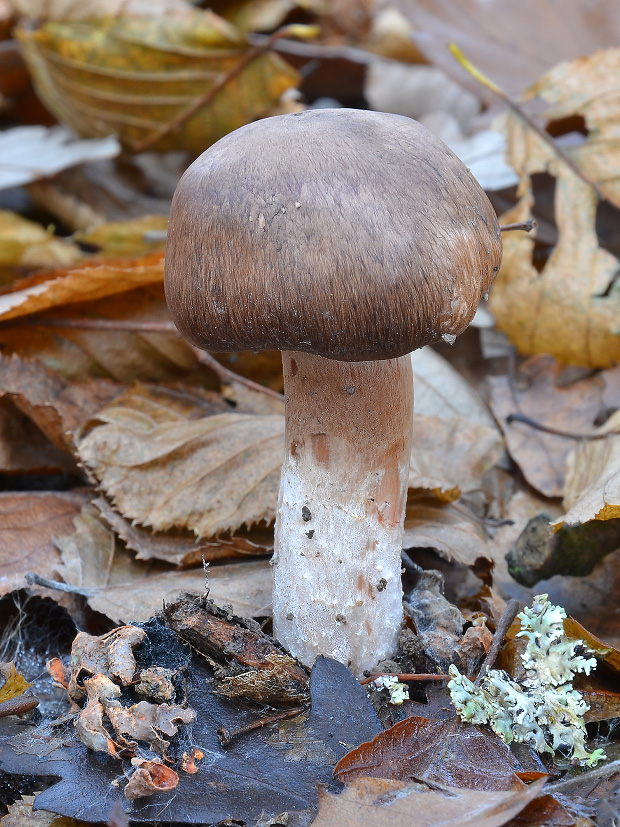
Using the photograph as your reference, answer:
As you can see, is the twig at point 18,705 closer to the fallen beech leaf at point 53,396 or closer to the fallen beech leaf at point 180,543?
the fallen beech leaf at point 180,543

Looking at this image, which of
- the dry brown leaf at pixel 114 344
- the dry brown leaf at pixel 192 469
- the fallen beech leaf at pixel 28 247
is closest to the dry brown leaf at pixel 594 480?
the dry brown leaf at pixel 192 469

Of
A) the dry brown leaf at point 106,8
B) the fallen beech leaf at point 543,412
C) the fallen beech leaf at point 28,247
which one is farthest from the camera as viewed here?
the dry brown leaf at point 106,8

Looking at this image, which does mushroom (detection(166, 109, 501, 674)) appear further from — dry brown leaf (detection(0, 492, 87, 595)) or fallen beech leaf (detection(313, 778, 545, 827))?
dry brown leaf (detection(0, 492, 87, 595))

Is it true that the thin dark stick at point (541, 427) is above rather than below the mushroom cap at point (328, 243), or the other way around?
below

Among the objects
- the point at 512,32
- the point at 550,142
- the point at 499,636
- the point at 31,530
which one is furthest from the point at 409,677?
the point at 512,32

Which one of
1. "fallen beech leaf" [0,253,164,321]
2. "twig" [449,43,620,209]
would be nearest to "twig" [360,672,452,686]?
"fallen beech leaf" [0,253,164,321]
